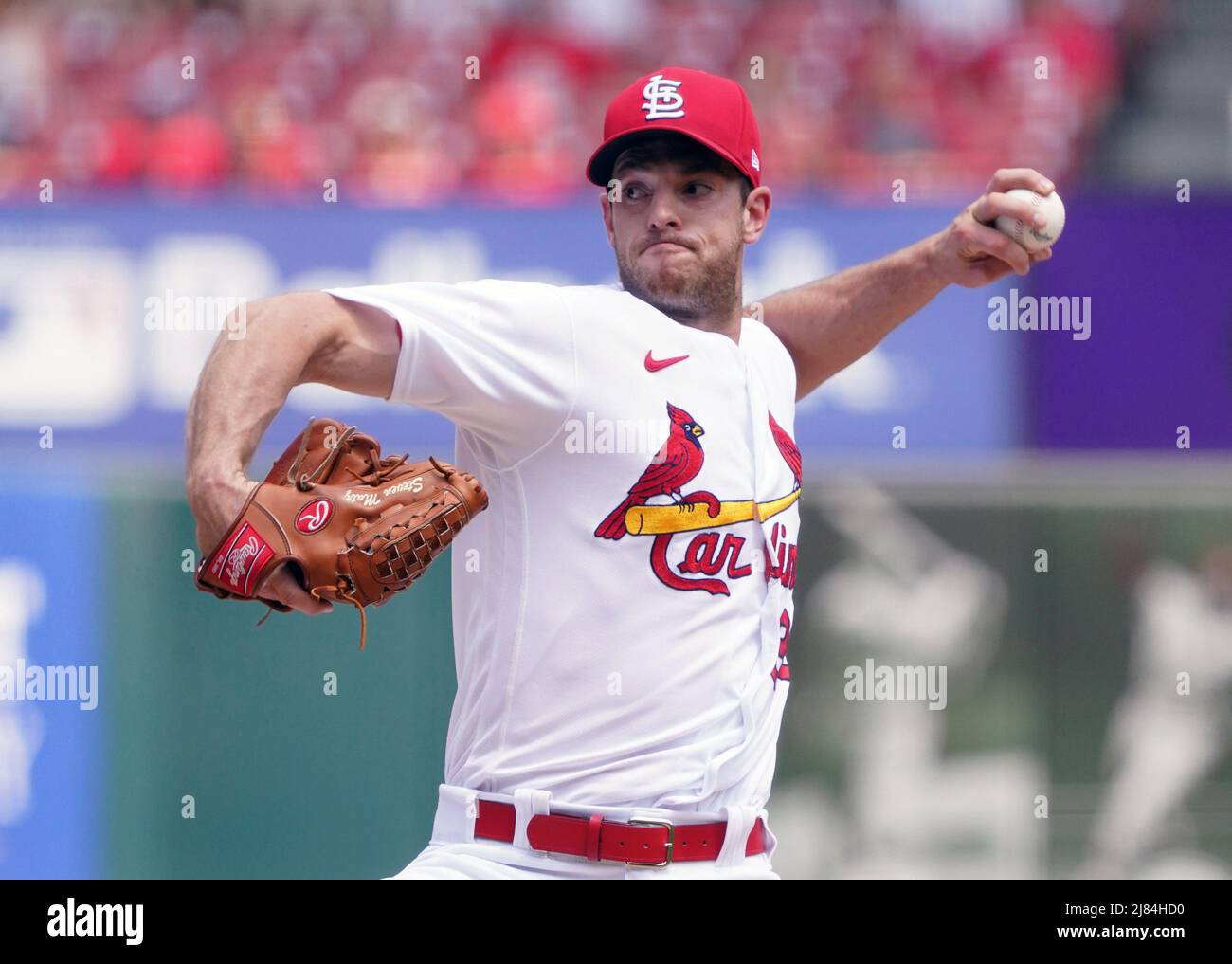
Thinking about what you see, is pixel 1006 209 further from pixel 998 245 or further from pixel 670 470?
pixel 670 470

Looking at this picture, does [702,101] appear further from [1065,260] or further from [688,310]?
[1065,260]

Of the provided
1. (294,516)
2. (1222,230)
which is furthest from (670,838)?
(1222,230)

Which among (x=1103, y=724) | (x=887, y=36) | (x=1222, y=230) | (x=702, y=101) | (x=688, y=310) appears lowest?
(x=1103, y=724)

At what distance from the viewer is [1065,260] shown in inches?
189

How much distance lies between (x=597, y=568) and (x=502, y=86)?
4546mm

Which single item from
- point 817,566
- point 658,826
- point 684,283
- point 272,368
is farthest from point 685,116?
point 817,566

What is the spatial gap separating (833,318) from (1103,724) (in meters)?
2.21

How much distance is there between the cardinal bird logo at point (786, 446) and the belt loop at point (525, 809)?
2.14ft

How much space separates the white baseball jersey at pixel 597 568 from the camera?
92.0 inches

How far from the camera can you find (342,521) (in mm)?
2061

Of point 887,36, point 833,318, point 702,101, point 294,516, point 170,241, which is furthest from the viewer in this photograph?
point 887,36

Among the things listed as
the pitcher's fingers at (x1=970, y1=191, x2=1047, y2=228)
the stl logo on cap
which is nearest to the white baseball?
the pitcher's fingers at (x1=970, y1=191, x2=1047, y2=228)

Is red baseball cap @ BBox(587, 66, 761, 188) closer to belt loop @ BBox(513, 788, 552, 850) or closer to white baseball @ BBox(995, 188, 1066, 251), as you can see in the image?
white baseball @ BBox(995, 188, 1066, 251)

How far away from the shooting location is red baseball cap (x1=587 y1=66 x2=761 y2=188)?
251 cm
